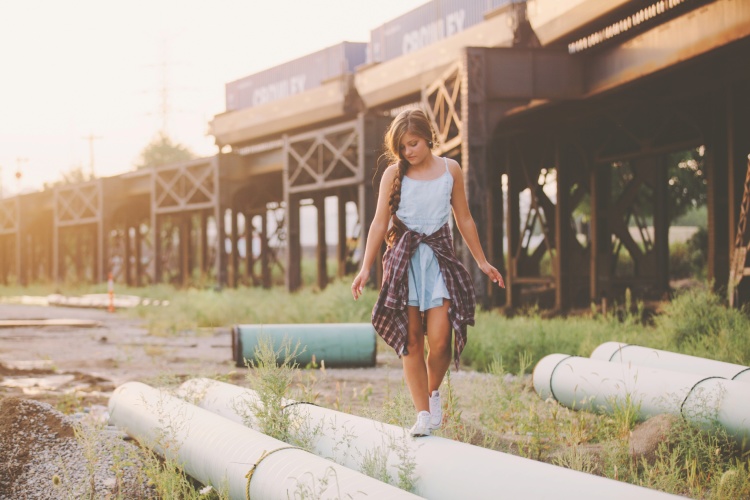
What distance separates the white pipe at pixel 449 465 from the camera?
313 cm

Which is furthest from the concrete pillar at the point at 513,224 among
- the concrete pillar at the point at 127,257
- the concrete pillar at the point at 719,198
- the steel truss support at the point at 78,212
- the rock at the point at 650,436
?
the concrete pillar at the point at 127,257

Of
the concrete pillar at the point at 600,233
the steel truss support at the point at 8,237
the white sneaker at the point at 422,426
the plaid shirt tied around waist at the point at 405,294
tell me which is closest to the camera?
the white sneaker at the point at 422,426

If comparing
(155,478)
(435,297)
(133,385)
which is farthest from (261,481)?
(133,385)

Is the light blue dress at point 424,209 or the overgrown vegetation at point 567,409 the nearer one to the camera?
the light blue dress at point 424,209

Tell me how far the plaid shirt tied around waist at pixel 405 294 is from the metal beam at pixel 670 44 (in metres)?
6.32

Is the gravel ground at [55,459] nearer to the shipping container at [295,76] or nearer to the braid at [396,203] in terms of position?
the braid at [396,203]

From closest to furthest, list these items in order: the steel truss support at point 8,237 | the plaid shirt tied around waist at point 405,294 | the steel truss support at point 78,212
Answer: the plaid shirt tied around waist at point 405,294 < the steel truss support at point 78,212 < the steel truss support at point 8,237

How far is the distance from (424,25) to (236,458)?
14.3 metres

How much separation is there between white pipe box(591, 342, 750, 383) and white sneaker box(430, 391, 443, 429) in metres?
2.16

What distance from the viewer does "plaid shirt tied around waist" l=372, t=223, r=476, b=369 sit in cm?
398

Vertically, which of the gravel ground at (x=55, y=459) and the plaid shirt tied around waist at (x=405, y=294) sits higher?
the plaid shirt tied around waist at (x=405, y=294)

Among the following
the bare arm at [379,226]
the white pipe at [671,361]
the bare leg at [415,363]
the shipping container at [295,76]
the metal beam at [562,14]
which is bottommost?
the white pipe at [671,361]

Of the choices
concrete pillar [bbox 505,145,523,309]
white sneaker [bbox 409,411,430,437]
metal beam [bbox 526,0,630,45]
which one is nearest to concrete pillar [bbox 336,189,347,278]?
concrete pillar [bbox 505,145,523,309]

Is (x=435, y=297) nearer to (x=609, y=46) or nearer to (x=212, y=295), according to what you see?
(x=609, y=46)
